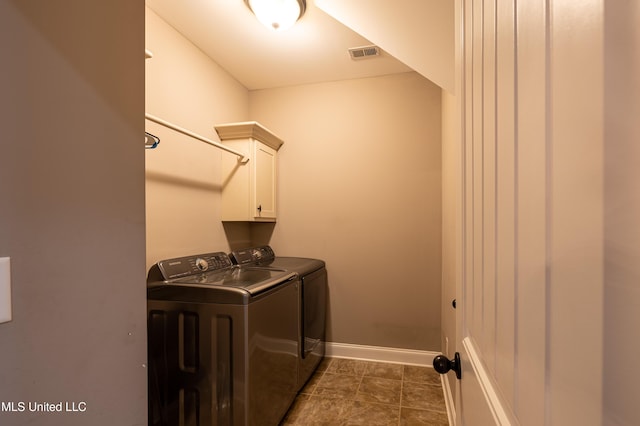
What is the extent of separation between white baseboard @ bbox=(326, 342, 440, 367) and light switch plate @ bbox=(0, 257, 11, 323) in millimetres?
2672

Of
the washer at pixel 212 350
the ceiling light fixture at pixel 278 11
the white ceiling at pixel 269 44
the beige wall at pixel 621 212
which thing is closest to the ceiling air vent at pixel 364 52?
the white ceiling at pixel 269 44

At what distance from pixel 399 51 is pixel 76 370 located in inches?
72.4

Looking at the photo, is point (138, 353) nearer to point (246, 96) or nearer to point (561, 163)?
point (561, 163)

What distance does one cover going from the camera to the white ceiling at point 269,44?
2006 mm

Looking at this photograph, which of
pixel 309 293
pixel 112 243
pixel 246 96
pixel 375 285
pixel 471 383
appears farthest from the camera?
pixel 246 96

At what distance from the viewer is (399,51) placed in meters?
1.61

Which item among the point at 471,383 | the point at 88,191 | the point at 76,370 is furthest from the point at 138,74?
the point at 471,383

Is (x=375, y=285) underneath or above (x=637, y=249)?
underneath

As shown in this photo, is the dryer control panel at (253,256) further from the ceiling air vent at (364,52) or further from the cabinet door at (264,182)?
the ceiling air vent at (364,52)

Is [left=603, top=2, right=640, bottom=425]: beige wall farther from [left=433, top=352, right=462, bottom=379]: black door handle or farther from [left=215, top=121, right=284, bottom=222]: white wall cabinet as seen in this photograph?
[left=215, top=121, right=284, bottom=222]: white wall cabinet

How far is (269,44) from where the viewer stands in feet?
7.78

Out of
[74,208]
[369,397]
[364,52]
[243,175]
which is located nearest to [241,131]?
[243,175]

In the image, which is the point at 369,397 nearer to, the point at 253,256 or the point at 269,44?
the point at 253,256

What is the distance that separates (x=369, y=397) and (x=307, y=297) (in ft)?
2.80
